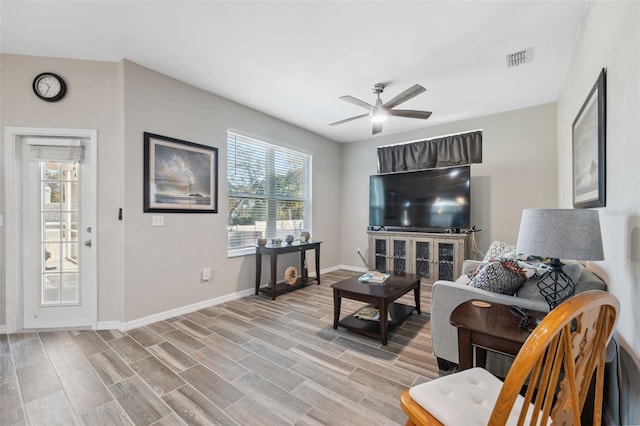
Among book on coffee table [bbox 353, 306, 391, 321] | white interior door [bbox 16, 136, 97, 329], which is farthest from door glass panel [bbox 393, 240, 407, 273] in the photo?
white interior door [bbox 16, 136, 97, 329]

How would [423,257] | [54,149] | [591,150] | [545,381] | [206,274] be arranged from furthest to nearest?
[423,257] → [206,274] → [54,149] → [591,150] → [545,381]

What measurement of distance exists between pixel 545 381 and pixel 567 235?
92 centimetres

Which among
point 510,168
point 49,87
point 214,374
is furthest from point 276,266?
point 510,168

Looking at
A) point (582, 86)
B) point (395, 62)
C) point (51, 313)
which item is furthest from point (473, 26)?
point (51, 313)

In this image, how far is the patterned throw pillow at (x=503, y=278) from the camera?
194cm

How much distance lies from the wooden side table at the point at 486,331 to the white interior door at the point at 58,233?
330cm

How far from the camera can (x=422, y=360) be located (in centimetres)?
225

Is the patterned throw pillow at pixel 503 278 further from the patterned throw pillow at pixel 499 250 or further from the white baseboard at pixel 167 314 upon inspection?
the white baseboard at pixel 167 314

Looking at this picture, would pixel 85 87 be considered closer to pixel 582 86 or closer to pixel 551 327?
pixel 551 327

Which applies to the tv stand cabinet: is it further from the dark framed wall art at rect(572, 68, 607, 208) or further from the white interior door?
the white interior door

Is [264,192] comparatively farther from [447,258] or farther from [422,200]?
[447,258]

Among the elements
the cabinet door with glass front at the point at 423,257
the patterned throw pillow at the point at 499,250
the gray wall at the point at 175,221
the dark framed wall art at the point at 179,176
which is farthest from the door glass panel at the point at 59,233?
the patterned throw pillow at the point at 499,250

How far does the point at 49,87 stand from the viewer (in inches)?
108

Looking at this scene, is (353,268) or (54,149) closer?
(54,149)
